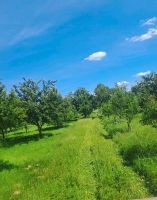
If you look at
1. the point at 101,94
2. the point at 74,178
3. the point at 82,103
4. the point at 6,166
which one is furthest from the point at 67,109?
the point at 101,94

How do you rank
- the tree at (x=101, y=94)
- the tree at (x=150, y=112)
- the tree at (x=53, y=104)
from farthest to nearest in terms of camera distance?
the tree at (x=101, y=94)
the tree at (x=53, y=104)
the tree at (x=150, y=112)

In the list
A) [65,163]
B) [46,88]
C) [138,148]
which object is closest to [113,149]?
[138,148]

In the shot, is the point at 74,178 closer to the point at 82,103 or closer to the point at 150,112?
the point at 150,112

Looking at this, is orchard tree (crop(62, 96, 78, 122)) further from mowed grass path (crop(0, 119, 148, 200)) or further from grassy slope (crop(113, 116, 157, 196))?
mowed grass path (crop(0, 119, 148, 200))

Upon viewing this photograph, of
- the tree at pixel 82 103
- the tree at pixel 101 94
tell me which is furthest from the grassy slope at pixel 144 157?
the tree at pixel 101 94

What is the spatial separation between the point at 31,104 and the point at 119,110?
49.9ft

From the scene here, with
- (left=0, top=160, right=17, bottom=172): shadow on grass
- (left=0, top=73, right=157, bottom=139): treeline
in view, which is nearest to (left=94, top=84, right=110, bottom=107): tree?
(left=0, top=73, right=157, bottom=139): treeline

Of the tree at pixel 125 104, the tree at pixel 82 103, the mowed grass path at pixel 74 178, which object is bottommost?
the mowed grass path at pixel 74 178

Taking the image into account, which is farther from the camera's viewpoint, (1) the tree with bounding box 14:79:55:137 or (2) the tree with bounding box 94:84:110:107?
(2) the tree with bounding box 94:84:110:107

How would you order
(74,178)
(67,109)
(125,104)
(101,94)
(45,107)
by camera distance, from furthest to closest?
(101,94), (67,109), (45,107), (125,104), (74,178)

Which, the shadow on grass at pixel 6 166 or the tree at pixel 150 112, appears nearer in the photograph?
the tree at pixel 150 112

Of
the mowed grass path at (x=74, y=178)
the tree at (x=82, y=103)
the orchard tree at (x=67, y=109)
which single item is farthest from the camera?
the tree at (x=82, y=103)

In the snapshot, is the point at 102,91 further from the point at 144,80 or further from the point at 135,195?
the point at 135,195

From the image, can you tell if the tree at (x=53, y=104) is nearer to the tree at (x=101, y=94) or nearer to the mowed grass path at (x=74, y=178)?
the mowed grass path at (x=74, y=178)
